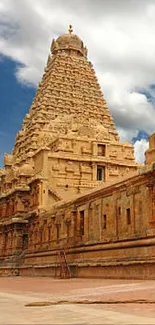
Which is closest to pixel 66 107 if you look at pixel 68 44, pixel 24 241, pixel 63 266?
pixel 68 44

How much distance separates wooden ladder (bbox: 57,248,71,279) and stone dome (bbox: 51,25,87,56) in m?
49.2

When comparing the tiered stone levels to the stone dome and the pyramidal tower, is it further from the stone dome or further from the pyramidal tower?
the stone dome

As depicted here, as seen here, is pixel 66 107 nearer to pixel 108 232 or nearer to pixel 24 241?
pixel 24 241

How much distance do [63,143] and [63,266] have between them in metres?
24.0

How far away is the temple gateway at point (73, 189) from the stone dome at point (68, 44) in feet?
0.57

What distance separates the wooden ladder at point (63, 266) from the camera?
1236 inches

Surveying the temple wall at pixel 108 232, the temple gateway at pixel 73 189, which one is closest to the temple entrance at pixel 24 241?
the temple gateway at pixel 73 189

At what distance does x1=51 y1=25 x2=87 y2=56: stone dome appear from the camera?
76.0 metres

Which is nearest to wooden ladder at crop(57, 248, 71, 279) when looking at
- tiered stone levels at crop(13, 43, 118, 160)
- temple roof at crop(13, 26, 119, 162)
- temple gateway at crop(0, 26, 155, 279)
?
temple gateway at crop(0, 26, 155, 279)

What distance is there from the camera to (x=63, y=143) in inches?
2137

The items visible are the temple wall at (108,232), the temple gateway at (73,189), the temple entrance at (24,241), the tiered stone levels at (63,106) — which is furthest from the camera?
the tiered stone levels at (63,106)

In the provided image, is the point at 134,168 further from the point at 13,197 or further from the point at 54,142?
the point at 13,197

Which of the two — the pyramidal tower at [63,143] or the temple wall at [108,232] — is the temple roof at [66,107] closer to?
the pyramidal tower at [63,143]

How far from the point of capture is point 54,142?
5606cm
